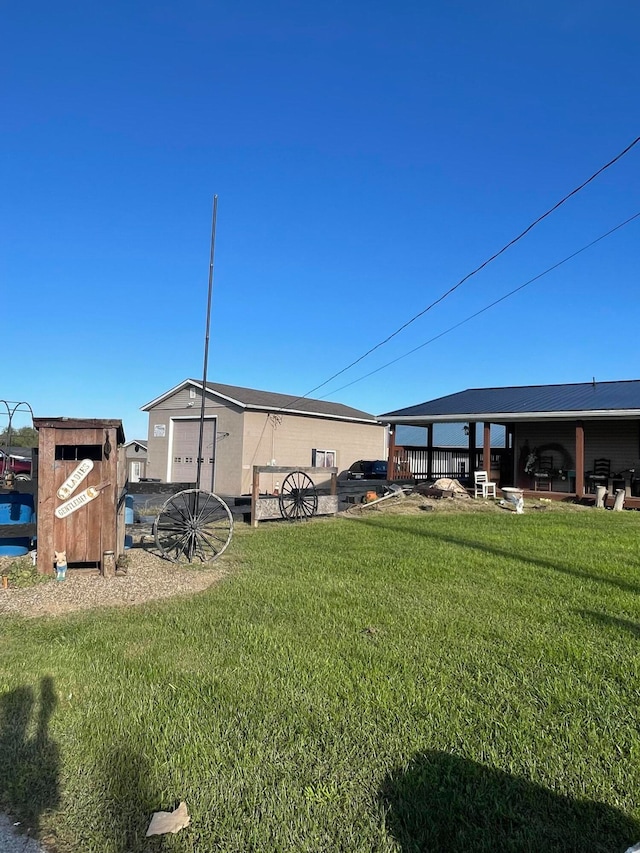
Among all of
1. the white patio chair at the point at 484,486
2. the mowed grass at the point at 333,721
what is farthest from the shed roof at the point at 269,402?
the mowed grass at the point at 333,721

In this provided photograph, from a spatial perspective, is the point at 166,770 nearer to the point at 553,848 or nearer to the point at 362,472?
the point at 553,848

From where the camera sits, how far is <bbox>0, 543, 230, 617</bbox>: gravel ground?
5.23 metres

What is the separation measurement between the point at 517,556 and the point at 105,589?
525 centimetres

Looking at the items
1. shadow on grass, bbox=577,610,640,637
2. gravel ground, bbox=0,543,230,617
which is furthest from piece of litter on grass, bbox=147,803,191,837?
shadow on grass, bbox=577,610,640,637

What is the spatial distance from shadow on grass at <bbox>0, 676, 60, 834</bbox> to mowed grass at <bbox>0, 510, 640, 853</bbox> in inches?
0.4

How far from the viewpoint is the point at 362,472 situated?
2441 cm

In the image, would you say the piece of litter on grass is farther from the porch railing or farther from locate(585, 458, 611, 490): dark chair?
the porch railing

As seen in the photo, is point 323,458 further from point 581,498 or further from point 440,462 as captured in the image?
point 581,498

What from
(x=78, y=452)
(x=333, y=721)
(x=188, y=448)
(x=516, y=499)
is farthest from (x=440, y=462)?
(x=333, y=721)

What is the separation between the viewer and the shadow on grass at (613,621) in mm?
4422

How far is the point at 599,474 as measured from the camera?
16953mm

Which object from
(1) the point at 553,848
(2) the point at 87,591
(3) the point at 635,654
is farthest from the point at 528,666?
(2) the point at 87,591

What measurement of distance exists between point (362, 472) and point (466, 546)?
15935mm

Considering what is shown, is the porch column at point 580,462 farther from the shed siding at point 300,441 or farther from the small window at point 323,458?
the small window at point 323,458
